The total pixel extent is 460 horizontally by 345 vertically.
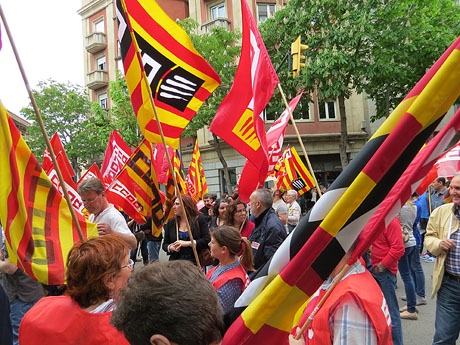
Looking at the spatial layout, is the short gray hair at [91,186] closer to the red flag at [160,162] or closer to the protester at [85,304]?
the protester at [85,304]

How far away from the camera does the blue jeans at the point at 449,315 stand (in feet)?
11.1

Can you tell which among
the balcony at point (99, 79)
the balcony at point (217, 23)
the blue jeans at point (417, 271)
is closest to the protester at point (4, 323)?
the blue jeans at point (417, 271)

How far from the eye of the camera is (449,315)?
342 cm

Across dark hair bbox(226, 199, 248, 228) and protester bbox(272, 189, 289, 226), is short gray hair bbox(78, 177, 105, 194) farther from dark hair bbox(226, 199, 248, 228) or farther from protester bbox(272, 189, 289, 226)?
protester bbox(272, 189, 289, 226)

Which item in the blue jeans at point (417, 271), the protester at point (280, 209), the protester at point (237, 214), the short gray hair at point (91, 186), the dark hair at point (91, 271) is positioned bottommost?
the blue jeans at point (417, 271)

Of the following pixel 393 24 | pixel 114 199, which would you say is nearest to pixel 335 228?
pixel 114 199

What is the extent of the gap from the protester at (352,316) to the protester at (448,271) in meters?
2.01

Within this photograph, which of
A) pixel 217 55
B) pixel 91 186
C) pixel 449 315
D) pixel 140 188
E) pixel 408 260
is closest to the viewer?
pixel 449 315

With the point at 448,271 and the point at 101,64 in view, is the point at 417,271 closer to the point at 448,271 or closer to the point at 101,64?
the point at 448,271

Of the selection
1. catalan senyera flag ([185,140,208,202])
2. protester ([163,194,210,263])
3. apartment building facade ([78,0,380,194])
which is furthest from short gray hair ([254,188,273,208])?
apartment building facade ([78,0,380,194])

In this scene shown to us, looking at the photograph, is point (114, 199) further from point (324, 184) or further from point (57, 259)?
point (324, 184)

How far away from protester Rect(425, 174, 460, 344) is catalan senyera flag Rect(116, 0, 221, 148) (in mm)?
2569

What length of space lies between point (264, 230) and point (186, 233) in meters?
1.26

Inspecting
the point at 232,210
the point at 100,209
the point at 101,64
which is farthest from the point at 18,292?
the point at 101,64
